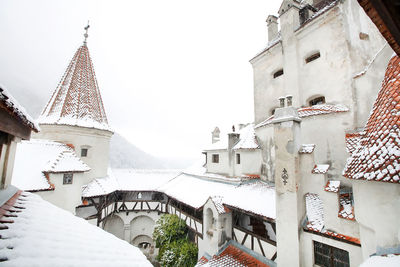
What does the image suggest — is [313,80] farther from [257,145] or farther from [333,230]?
[333,230]

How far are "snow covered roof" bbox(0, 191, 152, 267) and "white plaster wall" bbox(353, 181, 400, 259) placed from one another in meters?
5.03

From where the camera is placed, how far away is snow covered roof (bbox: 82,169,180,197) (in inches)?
579

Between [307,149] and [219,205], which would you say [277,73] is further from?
[219,205]

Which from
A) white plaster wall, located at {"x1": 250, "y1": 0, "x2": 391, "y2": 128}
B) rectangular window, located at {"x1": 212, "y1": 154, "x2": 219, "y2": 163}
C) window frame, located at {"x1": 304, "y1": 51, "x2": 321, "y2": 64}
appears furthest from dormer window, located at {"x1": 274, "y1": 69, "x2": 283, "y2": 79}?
rectangular window, located at {"x1": 212, "y1": 154, "x2": 219, "y2": 163}

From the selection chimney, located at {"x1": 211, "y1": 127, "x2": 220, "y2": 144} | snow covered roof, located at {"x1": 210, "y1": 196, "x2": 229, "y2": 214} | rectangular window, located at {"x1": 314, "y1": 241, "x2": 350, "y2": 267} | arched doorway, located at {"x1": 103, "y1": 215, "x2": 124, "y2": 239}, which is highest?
chimney, located at {"x1": 211, "y1": 127, "x2": 220, "y2": 144}

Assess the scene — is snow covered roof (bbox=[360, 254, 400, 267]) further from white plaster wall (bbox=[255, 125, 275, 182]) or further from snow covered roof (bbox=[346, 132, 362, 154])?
white plaster wall (bbox=[255, 125, 275, 182])

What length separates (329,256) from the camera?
19.4 feet

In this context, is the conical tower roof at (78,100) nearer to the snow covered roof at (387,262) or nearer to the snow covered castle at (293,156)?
the snow covered castle at (293,156)

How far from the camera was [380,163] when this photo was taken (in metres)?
3.98

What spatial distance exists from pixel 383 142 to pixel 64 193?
590 inches

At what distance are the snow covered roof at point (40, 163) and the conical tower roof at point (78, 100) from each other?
2.32 meters

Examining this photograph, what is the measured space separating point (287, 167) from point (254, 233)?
4117 millimetres

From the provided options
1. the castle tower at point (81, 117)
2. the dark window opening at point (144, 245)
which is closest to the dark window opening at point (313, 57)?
the castle tower at point (81, 117)

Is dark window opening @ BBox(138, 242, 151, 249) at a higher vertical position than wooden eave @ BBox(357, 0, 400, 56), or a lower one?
lower
